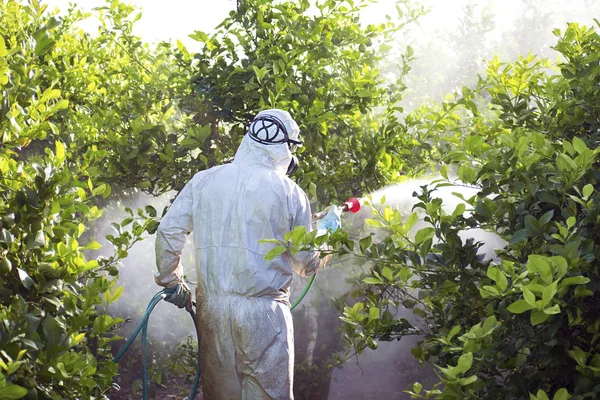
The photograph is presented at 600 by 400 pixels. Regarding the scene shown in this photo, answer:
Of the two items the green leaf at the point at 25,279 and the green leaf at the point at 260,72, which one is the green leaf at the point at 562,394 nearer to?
the green leaf at the point at 25,279

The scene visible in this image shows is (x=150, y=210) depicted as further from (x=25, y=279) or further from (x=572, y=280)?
(x=572, y=280)

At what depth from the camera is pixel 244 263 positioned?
338 centimetres

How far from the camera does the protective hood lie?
11.7 ft

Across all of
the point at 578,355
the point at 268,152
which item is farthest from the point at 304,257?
the point at 578,355

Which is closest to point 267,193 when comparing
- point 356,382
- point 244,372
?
point 244,372

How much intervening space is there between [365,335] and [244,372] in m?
0.67

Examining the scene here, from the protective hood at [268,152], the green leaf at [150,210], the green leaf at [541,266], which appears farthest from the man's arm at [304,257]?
the green leaf at [541,266]

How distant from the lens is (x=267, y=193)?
11.3ft

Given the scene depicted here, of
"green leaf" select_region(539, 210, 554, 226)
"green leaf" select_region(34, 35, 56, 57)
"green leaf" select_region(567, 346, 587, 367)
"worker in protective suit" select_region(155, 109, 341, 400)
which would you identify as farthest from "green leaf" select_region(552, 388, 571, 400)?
"green leaf" select_region(34, 35, 56, 57)

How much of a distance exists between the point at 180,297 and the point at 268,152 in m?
0.72

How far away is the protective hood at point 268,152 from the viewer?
3580 millimetres

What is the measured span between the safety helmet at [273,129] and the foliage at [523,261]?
0.79 meters

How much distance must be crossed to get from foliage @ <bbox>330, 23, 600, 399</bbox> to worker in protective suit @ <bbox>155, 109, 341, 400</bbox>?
57 centimetres

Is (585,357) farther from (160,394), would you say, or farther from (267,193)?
(160,394)
